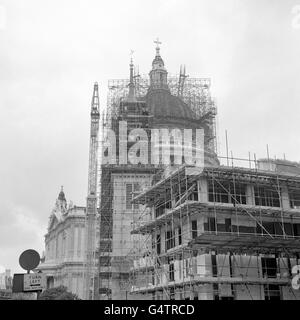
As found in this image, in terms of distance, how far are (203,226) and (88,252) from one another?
34137 mm

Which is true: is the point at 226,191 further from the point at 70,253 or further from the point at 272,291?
the point at 70,253

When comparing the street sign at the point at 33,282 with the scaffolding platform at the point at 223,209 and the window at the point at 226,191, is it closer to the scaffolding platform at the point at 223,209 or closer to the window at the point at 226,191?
the scaffolding platform at the point at 223,209

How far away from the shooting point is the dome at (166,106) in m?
64.8

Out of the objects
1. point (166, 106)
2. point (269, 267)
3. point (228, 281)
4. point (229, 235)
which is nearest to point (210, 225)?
point (229, 235)

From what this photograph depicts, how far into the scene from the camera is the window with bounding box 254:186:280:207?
35.1 m

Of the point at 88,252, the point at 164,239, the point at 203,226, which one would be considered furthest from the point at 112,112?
the point at 203,226

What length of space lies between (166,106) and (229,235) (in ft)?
126

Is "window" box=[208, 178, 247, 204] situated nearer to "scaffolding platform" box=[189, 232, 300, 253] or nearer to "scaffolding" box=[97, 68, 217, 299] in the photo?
"scaffolding platform" box=[189, 232, 300, 253]

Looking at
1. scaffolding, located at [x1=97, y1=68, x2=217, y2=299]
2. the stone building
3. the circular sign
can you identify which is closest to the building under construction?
scaffolding, located at [x1=97, y1=68, x2=217, y2=299]

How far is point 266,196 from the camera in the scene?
3547 cm

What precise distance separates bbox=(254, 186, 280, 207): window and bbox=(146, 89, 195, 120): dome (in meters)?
30.0

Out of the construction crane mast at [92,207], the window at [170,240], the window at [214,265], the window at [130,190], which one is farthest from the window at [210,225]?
the construction crane mast at [92,207]

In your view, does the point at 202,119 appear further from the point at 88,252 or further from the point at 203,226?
the point at 203,226
